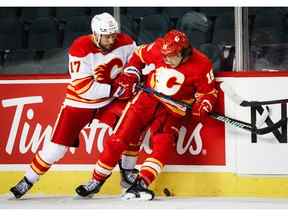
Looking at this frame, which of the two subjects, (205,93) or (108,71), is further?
(108,71)

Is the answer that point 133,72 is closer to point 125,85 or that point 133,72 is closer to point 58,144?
point 125,85

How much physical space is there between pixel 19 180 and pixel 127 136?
0.73 m

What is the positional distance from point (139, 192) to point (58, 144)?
Answer: 0.52 meters

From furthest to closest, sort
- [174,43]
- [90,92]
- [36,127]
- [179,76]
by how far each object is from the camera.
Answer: [36,127] → [90,92] → [179,76] → [174,43]

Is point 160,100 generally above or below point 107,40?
below

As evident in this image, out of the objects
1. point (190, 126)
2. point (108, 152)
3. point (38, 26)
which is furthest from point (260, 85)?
point (38, 26)

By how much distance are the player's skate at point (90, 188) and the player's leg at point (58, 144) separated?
8.2 inches

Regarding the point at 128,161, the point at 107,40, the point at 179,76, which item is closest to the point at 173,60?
the point at 179,76

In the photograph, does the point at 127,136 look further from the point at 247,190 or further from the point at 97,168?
the point at 247,190

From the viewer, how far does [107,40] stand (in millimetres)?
5211

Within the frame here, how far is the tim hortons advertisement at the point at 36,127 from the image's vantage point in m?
5.50

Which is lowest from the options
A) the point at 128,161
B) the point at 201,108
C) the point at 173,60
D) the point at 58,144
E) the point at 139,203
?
the point at 139,203

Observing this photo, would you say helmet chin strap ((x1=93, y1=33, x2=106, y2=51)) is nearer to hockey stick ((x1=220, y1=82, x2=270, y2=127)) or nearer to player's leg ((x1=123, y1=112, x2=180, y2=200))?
player's leg ((x1=123, y1=112, x2=180, y2=200))

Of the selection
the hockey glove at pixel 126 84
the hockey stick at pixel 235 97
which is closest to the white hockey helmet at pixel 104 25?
the hockey glove at pixel 126 84
